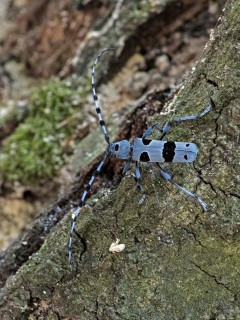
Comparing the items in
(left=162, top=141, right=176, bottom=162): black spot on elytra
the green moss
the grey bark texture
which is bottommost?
the green moss

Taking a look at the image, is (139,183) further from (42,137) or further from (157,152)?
(42,137)

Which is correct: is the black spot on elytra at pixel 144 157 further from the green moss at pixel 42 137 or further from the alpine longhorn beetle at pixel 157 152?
the green moss at pixel 42 137

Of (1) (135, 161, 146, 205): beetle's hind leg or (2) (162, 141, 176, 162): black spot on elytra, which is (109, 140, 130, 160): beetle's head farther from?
(2) (162, 141, 176, 162): black spot on elytra

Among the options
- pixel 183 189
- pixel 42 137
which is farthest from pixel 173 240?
pixel 42 137

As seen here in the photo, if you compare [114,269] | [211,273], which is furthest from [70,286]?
[211,273]

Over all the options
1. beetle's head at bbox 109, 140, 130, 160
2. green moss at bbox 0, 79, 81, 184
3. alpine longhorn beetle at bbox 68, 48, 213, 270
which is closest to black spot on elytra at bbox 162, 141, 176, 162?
alpine longhorn beetle at bbox 68, 48, 213, 270

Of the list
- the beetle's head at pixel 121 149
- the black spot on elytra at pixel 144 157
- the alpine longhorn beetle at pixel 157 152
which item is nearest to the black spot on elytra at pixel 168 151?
the alpine longhorn beetle at pixel 157 152
